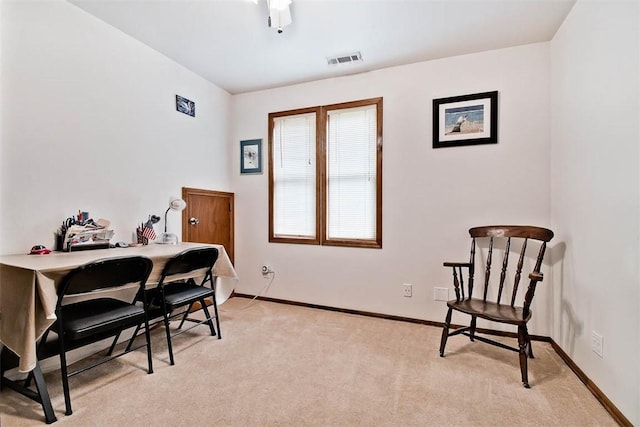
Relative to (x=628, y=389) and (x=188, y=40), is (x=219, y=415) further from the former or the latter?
(x=188, y=40)

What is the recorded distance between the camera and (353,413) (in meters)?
1.68

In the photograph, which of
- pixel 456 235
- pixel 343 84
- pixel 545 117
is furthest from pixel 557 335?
pixel 343 84

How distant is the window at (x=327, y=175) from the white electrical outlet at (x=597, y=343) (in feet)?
5.74

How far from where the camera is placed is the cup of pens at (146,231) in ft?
8.89

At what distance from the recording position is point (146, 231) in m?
2.73

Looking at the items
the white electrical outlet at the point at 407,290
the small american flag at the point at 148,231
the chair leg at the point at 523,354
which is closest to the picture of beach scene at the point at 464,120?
the white electrical outlet at the point at 407,290

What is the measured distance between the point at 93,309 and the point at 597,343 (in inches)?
125

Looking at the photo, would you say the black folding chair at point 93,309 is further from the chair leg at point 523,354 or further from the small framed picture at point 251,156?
the chair leg at point 523,354

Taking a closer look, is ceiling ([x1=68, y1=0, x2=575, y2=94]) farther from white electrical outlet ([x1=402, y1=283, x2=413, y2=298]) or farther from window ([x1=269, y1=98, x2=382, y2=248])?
white electrical outlet ([x1=402, y1=283, x2=413, y2=298])

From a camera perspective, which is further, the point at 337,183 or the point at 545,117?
the point at 337,183

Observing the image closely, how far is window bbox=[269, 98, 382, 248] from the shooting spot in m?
3.29

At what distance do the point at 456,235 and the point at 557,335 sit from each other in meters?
1.10

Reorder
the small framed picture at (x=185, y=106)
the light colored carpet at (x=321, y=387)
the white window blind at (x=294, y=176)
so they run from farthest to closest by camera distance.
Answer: the white window blind at (x=294, y=176) → the small framed picture at (x=185, y=106) → the light colored carpet at (x=321, y=387)

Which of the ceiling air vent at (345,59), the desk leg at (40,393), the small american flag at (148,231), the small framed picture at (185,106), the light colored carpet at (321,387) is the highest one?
the ceiling air vent at (345,59)
